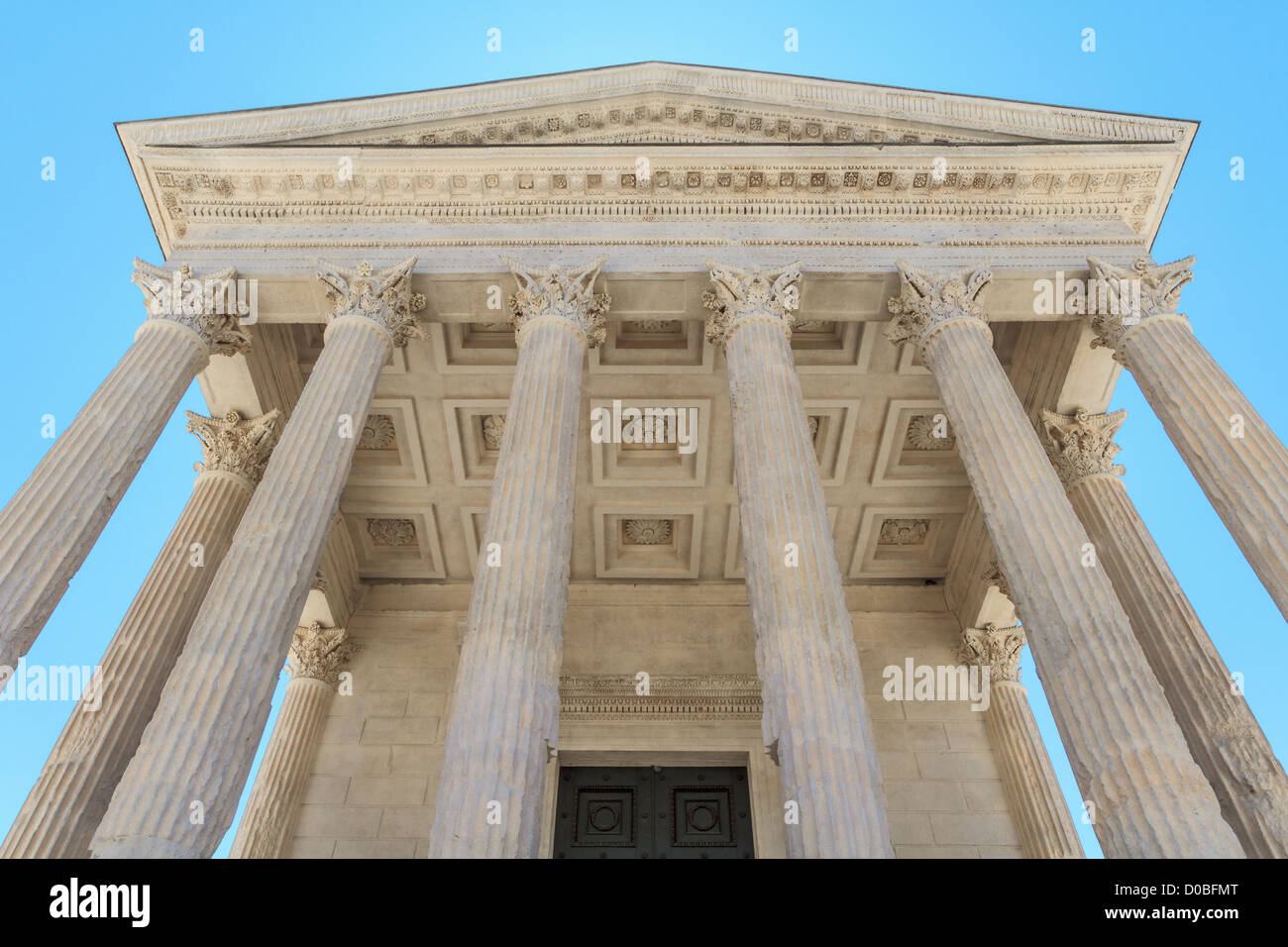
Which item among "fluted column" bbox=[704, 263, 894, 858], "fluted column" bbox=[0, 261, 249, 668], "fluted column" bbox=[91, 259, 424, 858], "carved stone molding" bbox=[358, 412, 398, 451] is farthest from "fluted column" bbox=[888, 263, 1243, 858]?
"fluted column" bbox=[0, 261, 249, 668]

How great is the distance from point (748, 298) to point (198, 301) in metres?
7.95

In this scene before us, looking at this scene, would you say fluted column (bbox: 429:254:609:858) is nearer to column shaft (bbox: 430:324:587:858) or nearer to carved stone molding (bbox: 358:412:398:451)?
column shaft (bbox: 430:324:587:858)

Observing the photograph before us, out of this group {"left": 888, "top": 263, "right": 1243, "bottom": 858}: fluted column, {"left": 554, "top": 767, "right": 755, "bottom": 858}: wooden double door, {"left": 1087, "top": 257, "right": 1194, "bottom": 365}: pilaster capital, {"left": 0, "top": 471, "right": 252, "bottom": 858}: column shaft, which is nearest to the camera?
{"left": 888, "top": 263, "right": 1243, "bottom": 858}: fluted column

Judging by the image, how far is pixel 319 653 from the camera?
1745 centimetres

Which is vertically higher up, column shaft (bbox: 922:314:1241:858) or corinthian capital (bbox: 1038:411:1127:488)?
corinthian capital (bbox: 1038:411:1127:488)

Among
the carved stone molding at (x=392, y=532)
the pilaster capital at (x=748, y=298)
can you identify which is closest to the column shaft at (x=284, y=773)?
the carved stone molding at (x=392, y=532)

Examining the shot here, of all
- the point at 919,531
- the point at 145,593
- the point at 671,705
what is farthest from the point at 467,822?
the point at 919,531

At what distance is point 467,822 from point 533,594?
8.22 feet

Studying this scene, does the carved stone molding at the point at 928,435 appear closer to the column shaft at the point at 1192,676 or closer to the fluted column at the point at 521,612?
the column shaft at the point at 1192,676

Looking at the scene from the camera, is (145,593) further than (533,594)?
Yes

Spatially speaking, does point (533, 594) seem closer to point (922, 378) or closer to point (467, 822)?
point (467, 822)

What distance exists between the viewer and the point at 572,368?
1245 cm

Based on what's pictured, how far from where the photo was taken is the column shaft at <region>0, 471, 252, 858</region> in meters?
11.1

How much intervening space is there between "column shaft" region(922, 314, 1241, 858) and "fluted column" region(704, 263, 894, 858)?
2.01m
